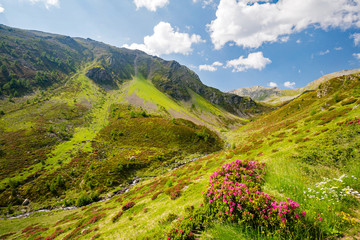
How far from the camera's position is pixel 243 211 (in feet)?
19.4

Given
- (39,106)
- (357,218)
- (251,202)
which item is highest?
(357,218)

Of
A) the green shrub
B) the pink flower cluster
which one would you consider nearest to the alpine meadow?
the pink flower cluster

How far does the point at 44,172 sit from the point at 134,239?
54.2 metres

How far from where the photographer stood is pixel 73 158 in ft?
168

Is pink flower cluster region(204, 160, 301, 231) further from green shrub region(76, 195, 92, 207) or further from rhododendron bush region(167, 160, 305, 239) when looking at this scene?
green shrub region(76, 195, 92, 207)

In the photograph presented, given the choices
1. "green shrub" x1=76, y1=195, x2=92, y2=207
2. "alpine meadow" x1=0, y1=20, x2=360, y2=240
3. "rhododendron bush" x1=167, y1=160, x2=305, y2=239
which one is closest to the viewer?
"rhododendron bush" x1=167, y1=160, x2=305, y2=239

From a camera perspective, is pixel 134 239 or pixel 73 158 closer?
pixel 134 239

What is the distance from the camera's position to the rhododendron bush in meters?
4.97

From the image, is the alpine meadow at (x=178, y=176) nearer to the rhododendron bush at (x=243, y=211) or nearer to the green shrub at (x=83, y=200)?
the rhododendron bush at (x=243, y=211)

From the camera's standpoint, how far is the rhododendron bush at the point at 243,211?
4.97 meters

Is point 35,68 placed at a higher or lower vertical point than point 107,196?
higher

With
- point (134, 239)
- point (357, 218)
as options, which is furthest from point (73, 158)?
point (357, 218)

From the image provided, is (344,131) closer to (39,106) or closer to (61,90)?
(39,106)

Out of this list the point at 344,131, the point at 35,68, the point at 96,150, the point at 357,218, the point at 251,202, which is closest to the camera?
the point at 357,218
